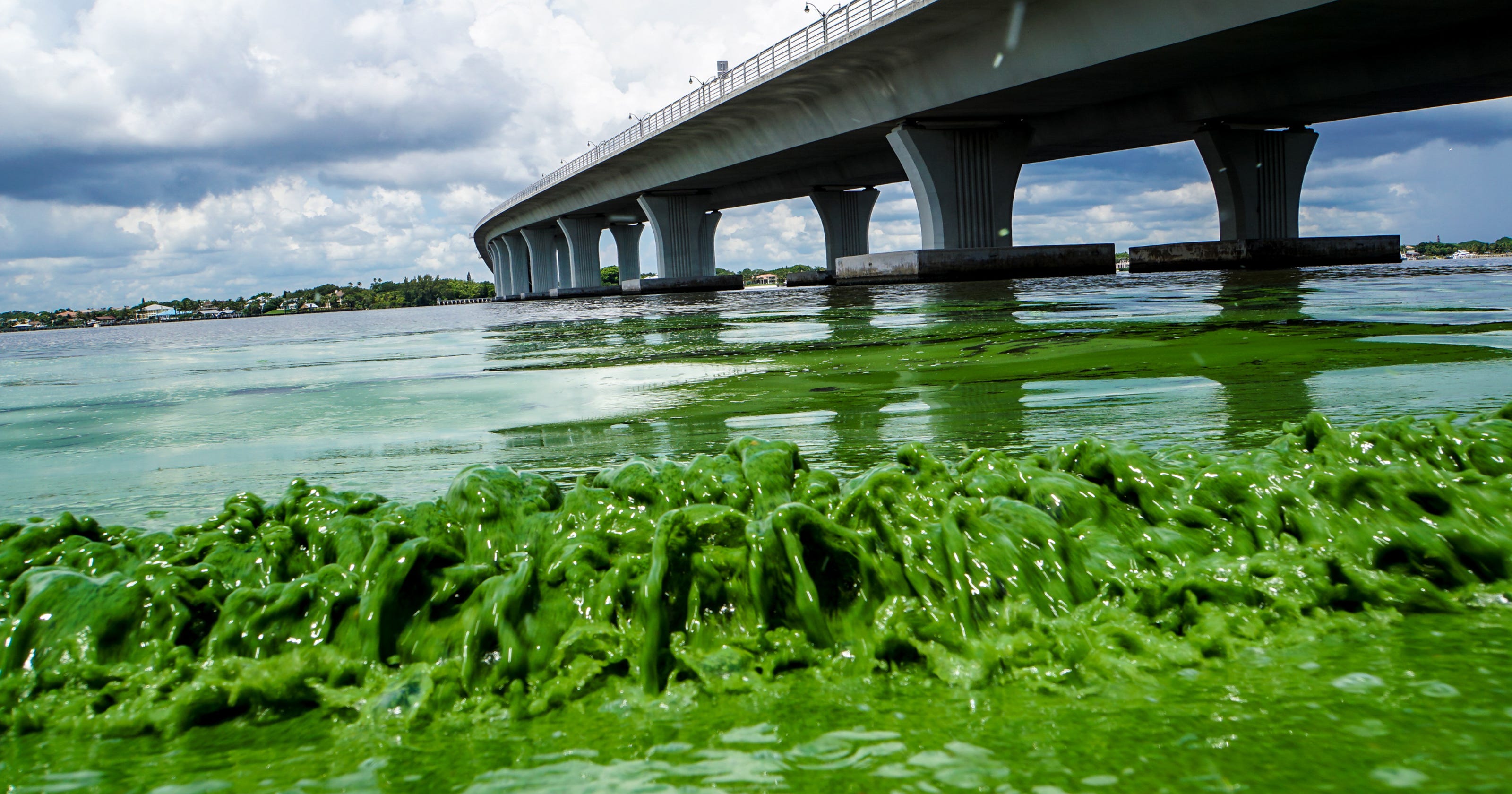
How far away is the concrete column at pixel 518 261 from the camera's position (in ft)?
318

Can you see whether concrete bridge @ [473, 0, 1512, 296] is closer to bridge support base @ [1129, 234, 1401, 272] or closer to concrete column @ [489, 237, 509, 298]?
bridge support base @ [1129, 234, 1401, 272]

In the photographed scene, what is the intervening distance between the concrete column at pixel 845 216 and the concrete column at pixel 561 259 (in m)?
34.9

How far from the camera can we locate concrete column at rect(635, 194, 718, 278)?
5909cm

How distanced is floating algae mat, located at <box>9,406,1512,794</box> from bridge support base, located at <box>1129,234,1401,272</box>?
125ft

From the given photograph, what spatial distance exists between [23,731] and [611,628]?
1429mm

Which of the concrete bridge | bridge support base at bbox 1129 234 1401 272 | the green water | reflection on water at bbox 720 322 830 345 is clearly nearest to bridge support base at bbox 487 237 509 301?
the concrete bridge

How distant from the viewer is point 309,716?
7.35ft

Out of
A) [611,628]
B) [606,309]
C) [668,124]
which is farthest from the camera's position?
[668,124]

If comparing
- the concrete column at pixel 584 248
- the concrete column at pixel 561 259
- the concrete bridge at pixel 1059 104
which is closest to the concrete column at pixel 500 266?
the concrete column at pixel 561 259

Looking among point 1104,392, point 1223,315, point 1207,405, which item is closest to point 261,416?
point 1104,392

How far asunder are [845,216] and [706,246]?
32.7 feet

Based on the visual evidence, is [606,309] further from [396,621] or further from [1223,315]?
[396,621]

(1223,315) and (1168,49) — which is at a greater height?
(1168,49)

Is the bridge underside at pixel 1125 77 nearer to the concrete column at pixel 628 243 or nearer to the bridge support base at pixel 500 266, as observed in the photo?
the concrete column at pixel 628 243
